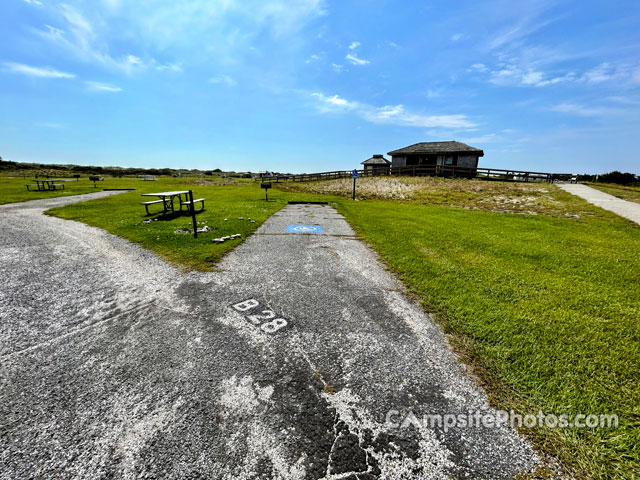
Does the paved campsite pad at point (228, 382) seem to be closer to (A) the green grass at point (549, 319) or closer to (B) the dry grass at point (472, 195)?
(A) the green grass at point (549, 319)

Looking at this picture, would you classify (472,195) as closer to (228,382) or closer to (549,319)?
(549,319)

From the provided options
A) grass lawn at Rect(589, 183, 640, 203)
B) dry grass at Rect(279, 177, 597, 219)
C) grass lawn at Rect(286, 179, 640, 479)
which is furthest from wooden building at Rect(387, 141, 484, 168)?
grass lawn at Rect(286, 179, 640, 479)

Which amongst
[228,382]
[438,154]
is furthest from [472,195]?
[228,382]

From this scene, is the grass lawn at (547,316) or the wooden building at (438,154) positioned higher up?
the wooden building at (438,154)

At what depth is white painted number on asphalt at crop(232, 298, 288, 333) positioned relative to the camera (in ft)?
11.8

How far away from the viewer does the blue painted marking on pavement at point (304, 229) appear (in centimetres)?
939

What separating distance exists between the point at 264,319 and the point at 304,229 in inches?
242

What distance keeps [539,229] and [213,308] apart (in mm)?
12086

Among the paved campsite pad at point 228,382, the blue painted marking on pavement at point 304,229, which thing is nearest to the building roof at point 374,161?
the blue painted marking on pavement at point 304,229

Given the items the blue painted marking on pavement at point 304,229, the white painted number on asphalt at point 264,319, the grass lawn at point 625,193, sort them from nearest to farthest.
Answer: the white painted number on asphalt at point 264,319
the blue painted marking on pavement at point 304,229
the grass lawn at point 625,193

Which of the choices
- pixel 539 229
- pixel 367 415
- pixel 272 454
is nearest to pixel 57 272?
pixel 272 454

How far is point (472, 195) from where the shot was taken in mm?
20062

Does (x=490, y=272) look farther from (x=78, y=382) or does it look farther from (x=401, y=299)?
(x=78, y=382)

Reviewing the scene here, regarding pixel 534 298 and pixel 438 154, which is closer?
pixel 534 298
